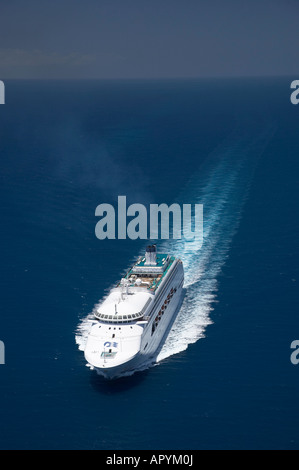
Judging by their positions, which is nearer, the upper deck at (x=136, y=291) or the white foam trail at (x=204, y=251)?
the upper deck at (x=136, y=291)

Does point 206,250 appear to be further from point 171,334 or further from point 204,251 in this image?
point 171,334

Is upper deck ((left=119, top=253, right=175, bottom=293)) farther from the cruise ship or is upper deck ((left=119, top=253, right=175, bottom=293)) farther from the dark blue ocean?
the dark blue ocean

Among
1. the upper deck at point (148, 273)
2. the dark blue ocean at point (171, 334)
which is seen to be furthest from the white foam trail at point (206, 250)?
the upper deck at point (148, 273)

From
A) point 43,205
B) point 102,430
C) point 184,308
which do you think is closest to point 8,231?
point 43,205

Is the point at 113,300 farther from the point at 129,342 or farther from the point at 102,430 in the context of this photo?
the point at 102,430

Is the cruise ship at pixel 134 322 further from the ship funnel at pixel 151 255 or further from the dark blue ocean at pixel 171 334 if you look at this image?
the ship funnel at pixel 151 255

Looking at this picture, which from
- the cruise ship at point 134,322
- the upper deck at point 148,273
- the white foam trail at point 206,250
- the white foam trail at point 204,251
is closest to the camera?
the cruise ship at point 134,322
